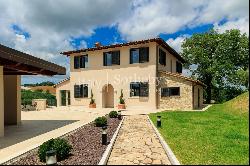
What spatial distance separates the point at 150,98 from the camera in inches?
1049

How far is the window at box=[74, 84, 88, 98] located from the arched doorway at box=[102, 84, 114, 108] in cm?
239

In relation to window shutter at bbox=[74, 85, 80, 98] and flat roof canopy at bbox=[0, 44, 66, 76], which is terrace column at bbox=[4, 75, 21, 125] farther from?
window shutter at bbox=[74, 85, 80, 98]

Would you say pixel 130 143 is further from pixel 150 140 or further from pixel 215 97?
pixel 215 97

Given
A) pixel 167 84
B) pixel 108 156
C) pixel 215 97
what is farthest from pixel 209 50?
pixel 108 156

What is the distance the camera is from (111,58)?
1147 inches

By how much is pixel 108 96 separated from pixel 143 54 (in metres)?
7.01

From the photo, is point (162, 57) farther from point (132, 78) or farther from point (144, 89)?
point (144, 89)

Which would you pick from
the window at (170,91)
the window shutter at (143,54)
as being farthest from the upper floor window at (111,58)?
the window at (170,91)

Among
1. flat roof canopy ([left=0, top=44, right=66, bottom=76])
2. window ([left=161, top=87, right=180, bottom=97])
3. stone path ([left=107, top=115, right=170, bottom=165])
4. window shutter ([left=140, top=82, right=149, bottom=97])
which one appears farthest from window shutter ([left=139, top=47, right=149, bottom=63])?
Answer: stone path ([left=107, top=115, right=170, bottom=165])

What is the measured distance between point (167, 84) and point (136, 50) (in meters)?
4.85

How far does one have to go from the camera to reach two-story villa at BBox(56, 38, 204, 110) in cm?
2627

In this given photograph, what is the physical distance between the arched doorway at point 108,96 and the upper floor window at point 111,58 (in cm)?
277

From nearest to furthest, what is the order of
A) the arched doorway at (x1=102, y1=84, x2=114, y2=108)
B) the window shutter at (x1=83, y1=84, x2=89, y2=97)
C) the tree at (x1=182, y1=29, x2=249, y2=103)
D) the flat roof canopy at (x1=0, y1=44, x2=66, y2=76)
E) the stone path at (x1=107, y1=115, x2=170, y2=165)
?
the stone path at (x1=107, y1=115, x2=170, y2=165) < the flat roof canopy at (x1=0, y1=44, x2=66, y2=76) < the arched doorway at (x1=102, y1=84, x2=114, y2=108) < the window shutter at (x1=83, y1=84, x2=89, y2=97) < the tree at (x1=182, y1=29, x2=249, y2=103)

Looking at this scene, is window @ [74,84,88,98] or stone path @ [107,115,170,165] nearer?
stone path @ [107,115,170,165]
